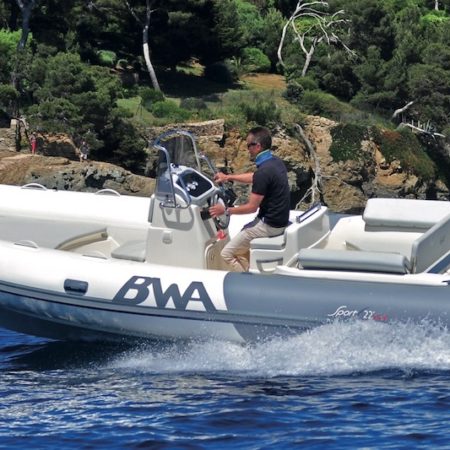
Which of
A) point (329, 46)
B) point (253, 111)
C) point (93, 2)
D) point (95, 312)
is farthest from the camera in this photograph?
point (329, 46)

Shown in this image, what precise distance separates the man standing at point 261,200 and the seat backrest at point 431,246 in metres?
1.15

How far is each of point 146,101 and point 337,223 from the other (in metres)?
23.4

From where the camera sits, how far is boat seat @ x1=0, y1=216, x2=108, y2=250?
10.2 meters

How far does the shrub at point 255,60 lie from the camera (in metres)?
39.7

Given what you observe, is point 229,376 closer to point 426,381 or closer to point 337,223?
point 426,381

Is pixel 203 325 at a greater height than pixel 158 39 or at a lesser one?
lesser

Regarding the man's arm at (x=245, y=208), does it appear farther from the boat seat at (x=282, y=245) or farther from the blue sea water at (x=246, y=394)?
the blue sea water at (x=246, y=394)

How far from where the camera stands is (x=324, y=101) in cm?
3384

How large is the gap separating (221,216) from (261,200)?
2.27 feet

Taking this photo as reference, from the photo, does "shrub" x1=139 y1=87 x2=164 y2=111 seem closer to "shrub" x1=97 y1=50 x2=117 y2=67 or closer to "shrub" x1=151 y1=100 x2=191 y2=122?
"shrub" x1=151 y1=100 x2=191 y2=122

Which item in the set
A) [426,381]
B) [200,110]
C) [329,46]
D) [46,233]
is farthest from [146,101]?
[426,381]

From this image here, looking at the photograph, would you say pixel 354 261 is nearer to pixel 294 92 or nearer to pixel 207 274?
pixel 207 274

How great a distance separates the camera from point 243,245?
948 cm

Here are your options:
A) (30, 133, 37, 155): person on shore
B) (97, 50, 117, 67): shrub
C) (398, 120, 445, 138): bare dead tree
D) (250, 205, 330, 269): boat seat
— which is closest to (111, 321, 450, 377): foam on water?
(250, 205, 330, 269): boat seat
